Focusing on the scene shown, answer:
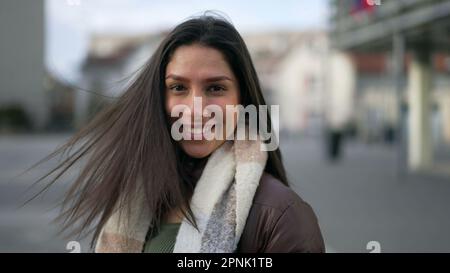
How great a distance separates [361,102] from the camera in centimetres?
3556

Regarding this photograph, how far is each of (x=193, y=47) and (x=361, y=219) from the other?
20.1ft

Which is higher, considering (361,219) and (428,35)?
(428,35)

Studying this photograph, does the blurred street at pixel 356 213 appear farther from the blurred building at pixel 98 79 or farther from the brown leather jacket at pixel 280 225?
the brown leather jacket at pixel 280 225

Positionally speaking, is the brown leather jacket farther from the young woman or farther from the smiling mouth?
the smiling mouth

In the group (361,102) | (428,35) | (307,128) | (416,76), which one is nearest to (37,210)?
(428,35)

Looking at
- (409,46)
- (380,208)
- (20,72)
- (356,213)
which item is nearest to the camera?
(356,213)

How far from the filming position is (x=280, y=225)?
1.15 metres

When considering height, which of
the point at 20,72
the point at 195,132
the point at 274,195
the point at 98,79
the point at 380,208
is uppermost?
the point at 20,72

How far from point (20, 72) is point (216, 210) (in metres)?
35.3

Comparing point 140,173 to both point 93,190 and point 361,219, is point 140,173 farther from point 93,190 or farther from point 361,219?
point 361,219

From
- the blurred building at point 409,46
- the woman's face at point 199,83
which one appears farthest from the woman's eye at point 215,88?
the blurred building at point 409,46

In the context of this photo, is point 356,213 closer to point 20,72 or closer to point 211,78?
point 211,78

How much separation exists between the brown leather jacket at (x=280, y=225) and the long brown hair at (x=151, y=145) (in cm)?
15

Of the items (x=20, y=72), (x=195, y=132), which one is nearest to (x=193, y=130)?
(x=195, y=132)
